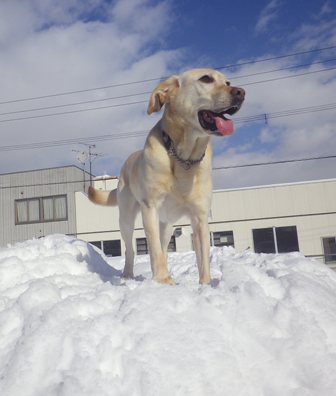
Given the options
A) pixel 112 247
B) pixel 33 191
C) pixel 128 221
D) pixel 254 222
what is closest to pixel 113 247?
pixel 112 247

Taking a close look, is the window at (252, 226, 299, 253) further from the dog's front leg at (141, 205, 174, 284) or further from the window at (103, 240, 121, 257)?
the dog's front leg at (141, 205, 174, 284)

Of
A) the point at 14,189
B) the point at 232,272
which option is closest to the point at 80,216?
the point at 14,189

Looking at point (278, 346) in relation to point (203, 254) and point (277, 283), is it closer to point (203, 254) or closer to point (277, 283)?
point (277, 283)

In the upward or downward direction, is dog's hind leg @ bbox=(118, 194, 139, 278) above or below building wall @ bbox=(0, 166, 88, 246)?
below

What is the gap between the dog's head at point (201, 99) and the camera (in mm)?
3379

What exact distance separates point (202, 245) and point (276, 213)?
19.1 metres

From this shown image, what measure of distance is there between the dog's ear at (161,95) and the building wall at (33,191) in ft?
74.2

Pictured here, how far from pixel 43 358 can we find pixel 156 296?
0.85 meters

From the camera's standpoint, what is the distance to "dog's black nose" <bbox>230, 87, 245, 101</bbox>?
3299mm

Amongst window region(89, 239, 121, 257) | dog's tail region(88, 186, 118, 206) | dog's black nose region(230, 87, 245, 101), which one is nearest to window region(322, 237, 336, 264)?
window region(89, 239, 121, 257)

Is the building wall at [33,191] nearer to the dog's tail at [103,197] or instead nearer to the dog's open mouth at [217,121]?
the dog's tail at [103,197]

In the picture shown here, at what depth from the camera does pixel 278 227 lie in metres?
21.8

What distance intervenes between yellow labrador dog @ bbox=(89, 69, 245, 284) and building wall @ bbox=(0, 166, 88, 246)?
74.2ft

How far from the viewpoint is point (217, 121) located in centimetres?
344
